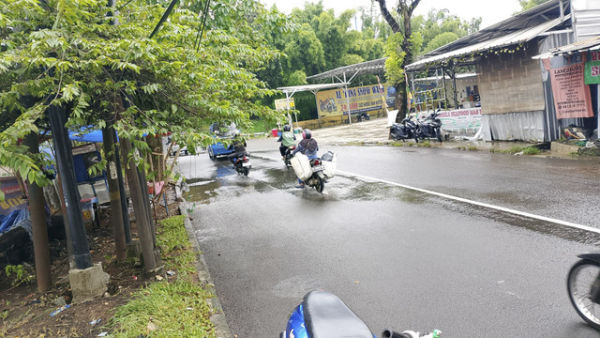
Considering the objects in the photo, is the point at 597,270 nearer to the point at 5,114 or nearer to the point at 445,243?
the point at 445,243

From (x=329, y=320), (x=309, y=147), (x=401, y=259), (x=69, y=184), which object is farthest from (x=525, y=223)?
(x=69, y=184)

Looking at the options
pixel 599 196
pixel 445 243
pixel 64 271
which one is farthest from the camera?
pixel 599 196

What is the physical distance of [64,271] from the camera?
672cm

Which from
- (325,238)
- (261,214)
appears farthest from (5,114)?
(261,214)

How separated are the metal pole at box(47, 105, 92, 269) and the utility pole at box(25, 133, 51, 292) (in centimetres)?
52

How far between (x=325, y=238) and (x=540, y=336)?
384 centimetres

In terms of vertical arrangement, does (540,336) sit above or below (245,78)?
below

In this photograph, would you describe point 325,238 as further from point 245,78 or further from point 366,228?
point 245,78

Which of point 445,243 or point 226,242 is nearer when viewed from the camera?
point 445,243

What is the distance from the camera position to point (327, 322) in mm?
2377

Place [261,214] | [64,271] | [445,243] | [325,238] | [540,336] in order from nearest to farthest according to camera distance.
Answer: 1. [540,336]
2. [445,243]
3. [64,271]
4. [325,238]
5. [261,214]

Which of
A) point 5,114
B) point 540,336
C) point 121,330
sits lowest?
point 540,336

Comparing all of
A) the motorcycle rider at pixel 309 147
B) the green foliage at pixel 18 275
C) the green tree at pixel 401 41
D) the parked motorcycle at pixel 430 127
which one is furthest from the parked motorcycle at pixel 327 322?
the green tree at pixel 401 41

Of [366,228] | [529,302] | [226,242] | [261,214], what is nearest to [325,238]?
[366,228]
